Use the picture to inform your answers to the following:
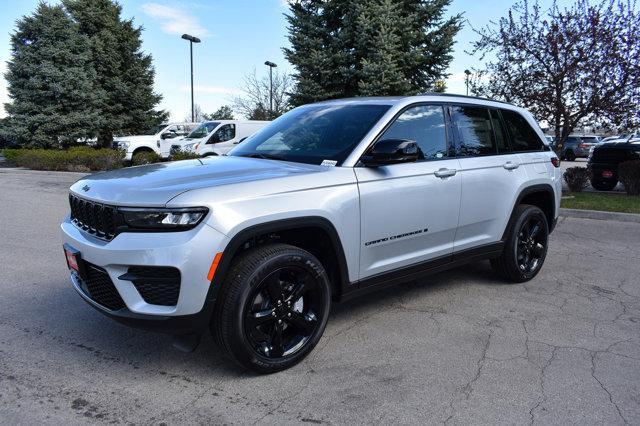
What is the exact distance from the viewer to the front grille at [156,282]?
2.81 meters

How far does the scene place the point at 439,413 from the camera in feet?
9.14

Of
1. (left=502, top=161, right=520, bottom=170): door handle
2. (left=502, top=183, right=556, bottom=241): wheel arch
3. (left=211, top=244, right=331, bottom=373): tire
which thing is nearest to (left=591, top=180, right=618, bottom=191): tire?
(left=502, top=183, right=556, bottom=241): wheel arch

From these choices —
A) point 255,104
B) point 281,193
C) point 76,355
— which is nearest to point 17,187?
point 76,355

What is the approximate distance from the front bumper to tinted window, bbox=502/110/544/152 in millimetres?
3497

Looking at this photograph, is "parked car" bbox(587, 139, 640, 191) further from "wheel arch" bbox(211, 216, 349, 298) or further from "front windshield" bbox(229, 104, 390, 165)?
"wheel arch" bbox(211, 216, 349, 298)

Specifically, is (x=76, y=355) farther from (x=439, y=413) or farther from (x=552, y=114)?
(x=552, y=114)

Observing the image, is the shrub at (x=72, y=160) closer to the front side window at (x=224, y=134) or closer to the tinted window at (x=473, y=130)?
the front side window at (x=224, y=134)

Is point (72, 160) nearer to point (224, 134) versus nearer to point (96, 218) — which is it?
point (224, 134)

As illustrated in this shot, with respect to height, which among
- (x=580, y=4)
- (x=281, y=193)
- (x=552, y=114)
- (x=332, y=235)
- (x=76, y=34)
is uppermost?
(x=76, y=34)

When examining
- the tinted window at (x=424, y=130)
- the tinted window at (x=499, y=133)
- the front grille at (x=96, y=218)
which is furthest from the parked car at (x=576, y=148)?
the front grille at (x=96, y=218)

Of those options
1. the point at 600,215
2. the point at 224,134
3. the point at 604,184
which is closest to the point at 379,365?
the point at 600,215

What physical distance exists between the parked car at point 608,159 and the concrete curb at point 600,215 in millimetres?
5006

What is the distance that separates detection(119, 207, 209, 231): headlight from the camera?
2.81m

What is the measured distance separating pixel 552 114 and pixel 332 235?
1114 cm
